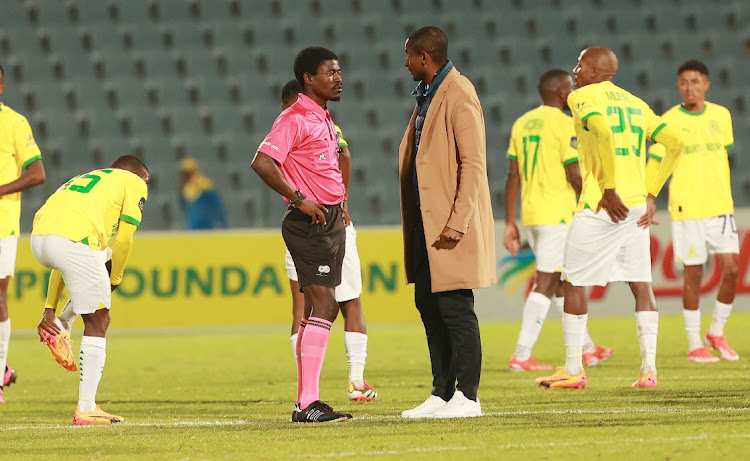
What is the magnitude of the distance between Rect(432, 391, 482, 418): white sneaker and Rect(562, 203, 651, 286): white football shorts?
153cm

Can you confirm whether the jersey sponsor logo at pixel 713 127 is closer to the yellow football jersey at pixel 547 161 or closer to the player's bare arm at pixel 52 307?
the yellow football jersey at pixel 547 161

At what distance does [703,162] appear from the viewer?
30.9 feet

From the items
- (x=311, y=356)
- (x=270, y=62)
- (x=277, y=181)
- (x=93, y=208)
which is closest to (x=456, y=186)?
(x=277, y=181)

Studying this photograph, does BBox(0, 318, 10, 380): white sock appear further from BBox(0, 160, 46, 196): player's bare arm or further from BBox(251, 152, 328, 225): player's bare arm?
BBox(251, 152, 328, 225): player's bare arm

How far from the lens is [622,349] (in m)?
10.6

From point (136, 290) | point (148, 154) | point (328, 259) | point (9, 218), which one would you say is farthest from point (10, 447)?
point (148, 154)

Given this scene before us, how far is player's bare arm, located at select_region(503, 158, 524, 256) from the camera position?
29.2 feet

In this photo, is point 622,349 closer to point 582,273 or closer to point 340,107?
point 582,273

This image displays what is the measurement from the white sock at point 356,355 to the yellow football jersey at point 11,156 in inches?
97.1

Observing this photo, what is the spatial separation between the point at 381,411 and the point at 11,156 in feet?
10.6

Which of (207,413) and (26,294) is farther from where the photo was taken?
(26,294)

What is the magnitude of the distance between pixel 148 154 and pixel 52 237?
12.1 metres

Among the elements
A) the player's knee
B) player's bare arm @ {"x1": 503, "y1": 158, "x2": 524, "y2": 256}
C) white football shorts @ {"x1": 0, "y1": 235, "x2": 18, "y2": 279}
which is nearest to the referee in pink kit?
white football shorts @ {"x1": 0, "y1": 235, "x2": 18, "y2": 279}

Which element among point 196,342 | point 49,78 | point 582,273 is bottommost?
point 196,342
